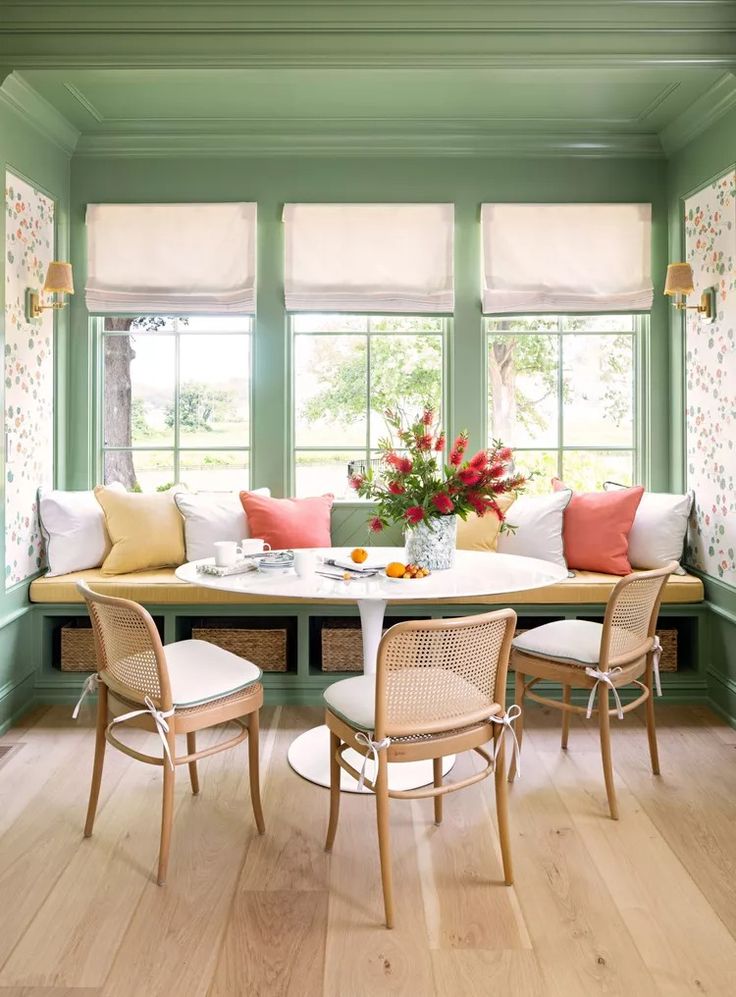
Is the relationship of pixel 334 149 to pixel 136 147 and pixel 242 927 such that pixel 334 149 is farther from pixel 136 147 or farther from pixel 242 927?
pixel 242 927

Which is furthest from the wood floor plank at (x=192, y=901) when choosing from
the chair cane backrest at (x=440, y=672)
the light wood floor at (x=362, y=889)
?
the chair cane backrest at (x=440, y=672)

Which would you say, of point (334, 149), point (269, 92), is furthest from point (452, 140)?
point (269, 92)

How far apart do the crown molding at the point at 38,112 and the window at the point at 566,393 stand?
2442 mm

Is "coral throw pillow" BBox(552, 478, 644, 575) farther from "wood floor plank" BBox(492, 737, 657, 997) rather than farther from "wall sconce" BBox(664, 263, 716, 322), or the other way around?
"wood floor plank" BBox(492, 737, 657, 997)

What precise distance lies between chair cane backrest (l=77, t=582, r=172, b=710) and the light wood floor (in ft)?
1.73

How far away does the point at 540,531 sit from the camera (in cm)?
396

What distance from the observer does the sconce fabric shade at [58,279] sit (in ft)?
12.2

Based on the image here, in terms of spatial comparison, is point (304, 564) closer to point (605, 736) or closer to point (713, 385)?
point (605, 736)

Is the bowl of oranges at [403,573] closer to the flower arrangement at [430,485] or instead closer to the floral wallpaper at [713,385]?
the flower arrangement at [430,485]

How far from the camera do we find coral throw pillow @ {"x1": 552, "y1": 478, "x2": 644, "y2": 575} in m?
3.91

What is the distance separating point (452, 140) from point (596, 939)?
373cm

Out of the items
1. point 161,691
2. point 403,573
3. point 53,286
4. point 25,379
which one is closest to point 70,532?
point 25,379

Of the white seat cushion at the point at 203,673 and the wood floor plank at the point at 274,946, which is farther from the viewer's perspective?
the white seat cushion at the point at 203,673

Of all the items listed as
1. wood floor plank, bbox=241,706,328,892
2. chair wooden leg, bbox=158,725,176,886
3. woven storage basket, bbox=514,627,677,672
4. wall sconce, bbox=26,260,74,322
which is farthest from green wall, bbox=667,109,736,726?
wall sconce, bbox=26,260,74,322
